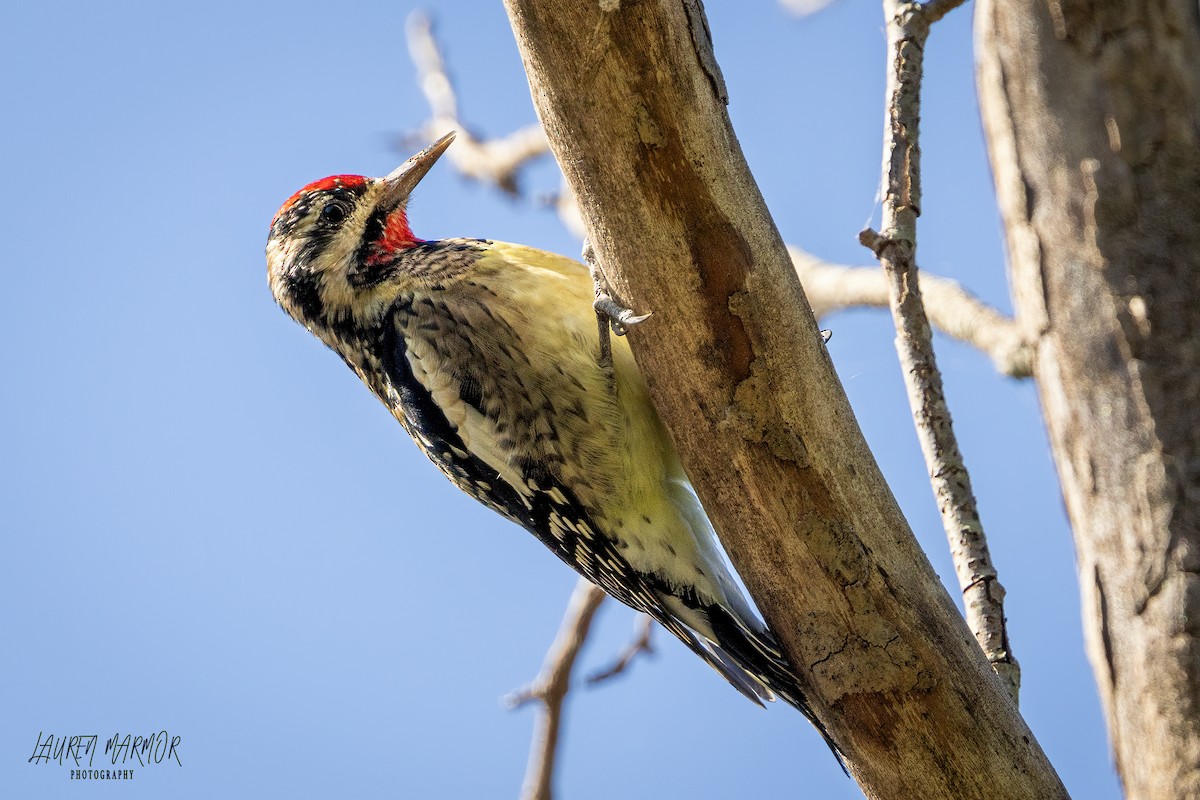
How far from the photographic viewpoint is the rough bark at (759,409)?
216cm

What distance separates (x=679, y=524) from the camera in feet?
10.4

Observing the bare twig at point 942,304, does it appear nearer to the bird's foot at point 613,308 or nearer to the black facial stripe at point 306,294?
the bird's foot at point 613,308

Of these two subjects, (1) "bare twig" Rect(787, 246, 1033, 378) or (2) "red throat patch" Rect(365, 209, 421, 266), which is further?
(2) "red throat patch" Rect(365, 209, 421, 266)

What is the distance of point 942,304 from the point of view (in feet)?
11.6

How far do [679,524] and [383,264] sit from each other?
1171mm

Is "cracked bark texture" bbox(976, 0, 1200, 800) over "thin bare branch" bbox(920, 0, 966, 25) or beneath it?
beneath

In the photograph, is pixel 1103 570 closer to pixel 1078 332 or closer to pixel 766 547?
pixel 1078 332

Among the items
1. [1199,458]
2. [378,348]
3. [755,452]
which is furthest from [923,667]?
[378,348]

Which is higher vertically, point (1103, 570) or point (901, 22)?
point (901, 22)

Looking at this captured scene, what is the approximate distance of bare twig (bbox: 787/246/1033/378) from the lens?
120 inches

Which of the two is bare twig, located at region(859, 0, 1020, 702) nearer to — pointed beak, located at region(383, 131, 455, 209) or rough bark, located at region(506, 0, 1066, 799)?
rough bark, located at region(506, 0, 1066, 799)

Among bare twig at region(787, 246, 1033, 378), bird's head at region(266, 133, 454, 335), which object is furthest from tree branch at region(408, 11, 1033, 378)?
bird's head at region(266, 133, 454, 335)

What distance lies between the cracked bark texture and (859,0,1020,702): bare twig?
111 centimetres

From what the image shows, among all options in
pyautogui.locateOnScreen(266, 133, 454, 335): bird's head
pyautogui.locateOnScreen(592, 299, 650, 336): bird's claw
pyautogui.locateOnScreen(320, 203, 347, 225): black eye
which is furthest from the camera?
pyautogui.locateOnScreen(320, 203, 347, 225): black eye
